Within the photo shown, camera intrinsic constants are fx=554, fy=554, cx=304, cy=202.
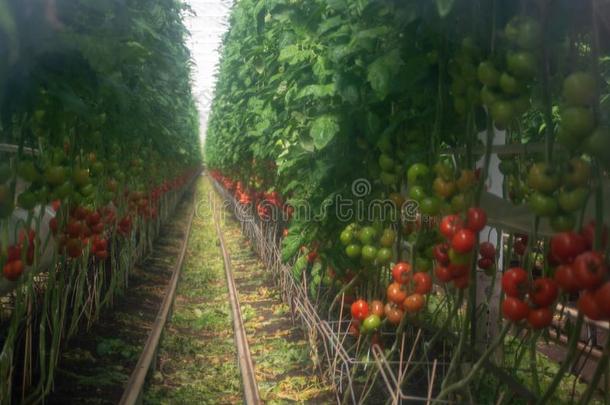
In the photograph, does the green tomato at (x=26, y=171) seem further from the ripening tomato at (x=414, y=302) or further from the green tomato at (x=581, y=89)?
the green tomato at (x=581, y=89)

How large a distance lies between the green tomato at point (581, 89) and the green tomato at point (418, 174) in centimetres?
82

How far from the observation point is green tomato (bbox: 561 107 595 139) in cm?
127

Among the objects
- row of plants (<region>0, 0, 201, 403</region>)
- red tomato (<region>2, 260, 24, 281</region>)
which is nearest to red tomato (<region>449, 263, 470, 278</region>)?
row of plants (<region>0, 0, 201, 403</region>)

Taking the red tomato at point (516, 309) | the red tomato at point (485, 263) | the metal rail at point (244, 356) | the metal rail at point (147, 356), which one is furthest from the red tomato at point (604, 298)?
the metal rail at point (147, 356)

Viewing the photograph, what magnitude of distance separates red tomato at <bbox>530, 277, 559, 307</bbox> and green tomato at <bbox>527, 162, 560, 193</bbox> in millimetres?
234

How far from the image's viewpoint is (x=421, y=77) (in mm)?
2174

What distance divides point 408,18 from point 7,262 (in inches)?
76.8

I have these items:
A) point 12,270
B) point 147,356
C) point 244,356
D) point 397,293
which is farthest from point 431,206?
point 147,356

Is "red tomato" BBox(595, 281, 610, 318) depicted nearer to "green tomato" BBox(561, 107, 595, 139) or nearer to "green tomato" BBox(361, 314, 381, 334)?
"green tomato" BBox(561, 107, 595, 139)

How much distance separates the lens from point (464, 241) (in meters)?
1.64

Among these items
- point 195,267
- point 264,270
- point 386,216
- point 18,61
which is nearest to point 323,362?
point 386,216

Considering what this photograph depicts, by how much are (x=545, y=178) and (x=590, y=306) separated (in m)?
0.32

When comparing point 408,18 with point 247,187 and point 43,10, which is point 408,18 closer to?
point 43,10

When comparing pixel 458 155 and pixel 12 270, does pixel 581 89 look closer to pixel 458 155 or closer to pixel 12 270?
pixel 458 155
